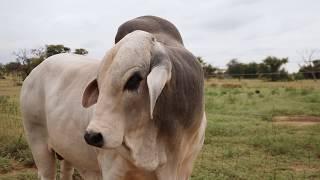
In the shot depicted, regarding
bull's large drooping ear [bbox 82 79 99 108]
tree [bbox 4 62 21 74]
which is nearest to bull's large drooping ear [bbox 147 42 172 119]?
bull's large drooping ear [bbox 82 79 99 108]

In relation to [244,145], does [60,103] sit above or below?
above

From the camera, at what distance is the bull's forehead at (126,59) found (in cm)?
165

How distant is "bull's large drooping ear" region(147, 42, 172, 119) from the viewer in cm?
158

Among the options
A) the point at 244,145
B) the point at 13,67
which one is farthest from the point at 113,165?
the point at 13,67

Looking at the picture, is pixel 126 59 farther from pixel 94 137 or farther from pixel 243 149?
pixel 243 149

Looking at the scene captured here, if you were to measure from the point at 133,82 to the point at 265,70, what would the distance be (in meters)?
36.4

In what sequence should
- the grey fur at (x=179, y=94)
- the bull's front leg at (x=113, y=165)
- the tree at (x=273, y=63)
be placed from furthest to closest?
1. the tree at (x=273, y=63)
2. the bull's front leg at (x=113, y=165)
3. the grey fur at (x=179, y=94)

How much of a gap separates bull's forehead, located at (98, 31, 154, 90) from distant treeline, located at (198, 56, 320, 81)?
72.8 ft

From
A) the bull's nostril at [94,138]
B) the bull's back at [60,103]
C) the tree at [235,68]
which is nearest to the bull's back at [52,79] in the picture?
the bull's back at [60,103]

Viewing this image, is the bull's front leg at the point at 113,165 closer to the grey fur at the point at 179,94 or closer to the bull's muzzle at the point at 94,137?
the grey fur at the point at 179,94

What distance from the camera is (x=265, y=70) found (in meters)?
36.8

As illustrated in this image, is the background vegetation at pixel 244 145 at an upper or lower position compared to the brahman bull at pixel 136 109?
lower

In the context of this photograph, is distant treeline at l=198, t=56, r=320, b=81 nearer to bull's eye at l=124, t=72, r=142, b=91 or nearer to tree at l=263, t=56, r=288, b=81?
tree at l=263, t=56, r=288, b=81

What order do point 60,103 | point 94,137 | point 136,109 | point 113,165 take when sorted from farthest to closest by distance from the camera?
point 60,103 → point 113,165 → point 136,109 → point 94,137
